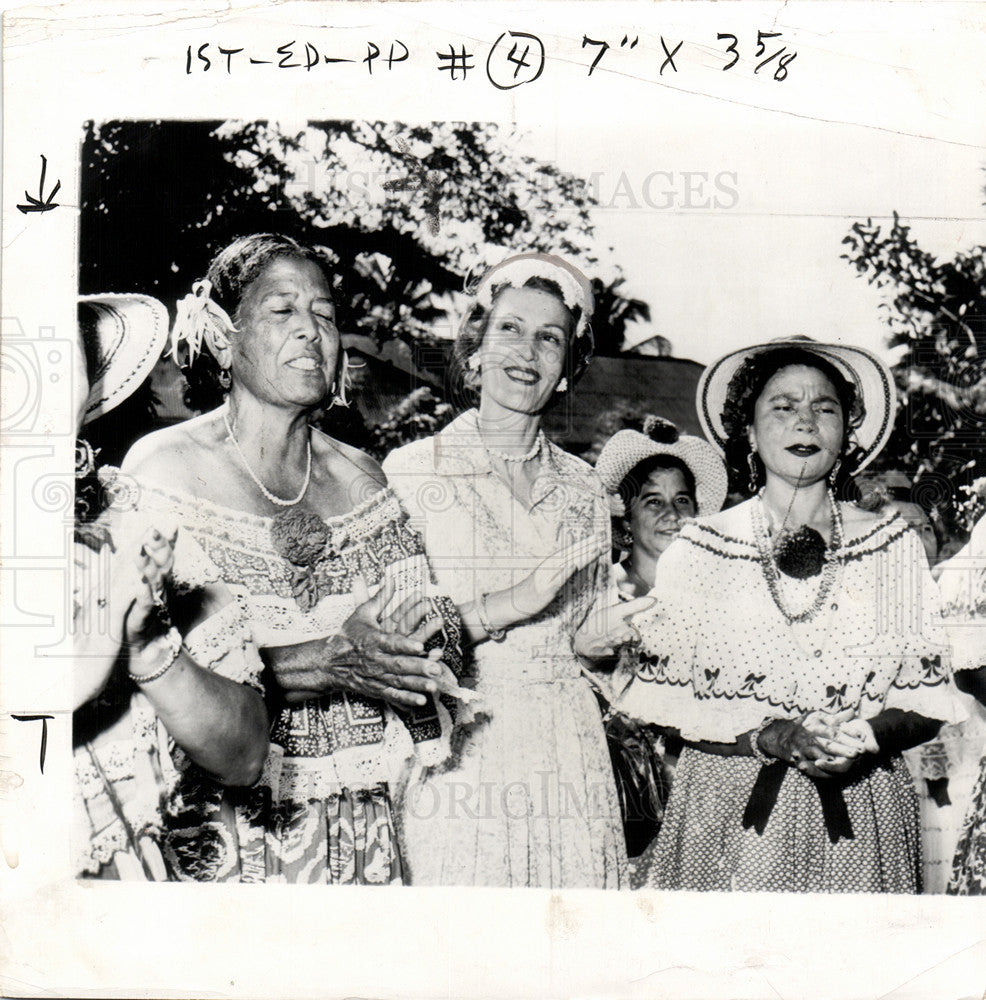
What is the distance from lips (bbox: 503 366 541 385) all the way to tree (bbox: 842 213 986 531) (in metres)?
Result: 0.95

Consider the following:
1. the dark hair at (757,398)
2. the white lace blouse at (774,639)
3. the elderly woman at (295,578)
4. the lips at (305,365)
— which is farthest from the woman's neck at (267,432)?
the dark hair at (757,398)

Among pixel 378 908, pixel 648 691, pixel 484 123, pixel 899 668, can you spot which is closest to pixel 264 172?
pixel 484 123

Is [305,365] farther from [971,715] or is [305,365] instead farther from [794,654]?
[971,715]

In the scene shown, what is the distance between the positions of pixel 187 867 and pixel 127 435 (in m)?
1.23

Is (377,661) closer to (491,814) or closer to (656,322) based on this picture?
(491,814)

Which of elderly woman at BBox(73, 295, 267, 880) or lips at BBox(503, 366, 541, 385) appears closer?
elderly woman at BBox(73, 295, 267, 880)

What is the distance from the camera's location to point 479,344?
118 inches

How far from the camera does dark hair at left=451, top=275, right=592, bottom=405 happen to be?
2988 mm

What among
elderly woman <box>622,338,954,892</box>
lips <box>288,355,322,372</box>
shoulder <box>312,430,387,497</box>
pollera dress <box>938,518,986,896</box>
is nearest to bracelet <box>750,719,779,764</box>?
elderly woman <box>622,338,954,892</box>

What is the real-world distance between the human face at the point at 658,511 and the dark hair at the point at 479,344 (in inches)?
14.4

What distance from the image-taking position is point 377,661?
293 centimetres

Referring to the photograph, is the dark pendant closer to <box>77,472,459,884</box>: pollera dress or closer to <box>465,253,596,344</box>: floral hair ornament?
<box>465,253,596,344</box>: floral hair ornament

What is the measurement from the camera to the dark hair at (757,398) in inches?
117

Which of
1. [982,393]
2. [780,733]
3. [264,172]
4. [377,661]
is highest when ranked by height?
[264,172]
